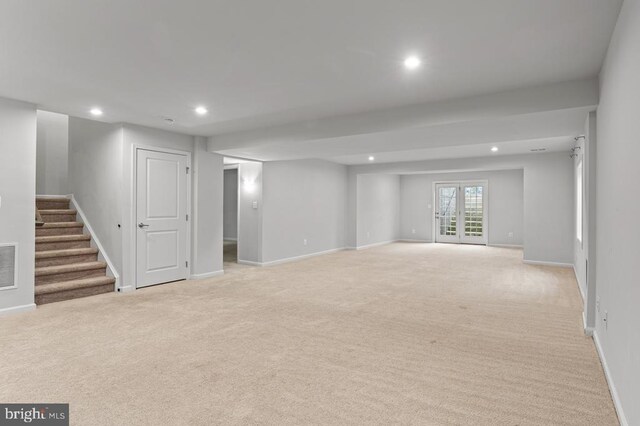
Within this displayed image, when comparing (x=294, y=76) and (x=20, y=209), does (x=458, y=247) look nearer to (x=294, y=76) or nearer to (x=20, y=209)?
(x=294, y=76)

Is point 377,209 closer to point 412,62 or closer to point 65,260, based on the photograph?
point 65,260

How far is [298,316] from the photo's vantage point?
4.21 metres

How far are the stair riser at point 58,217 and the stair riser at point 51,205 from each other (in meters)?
0.31

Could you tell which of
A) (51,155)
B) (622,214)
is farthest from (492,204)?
(51,155)

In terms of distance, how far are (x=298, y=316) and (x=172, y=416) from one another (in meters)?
2.10

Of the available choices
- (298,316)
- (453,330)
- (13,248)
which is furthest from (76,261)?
(453,330)

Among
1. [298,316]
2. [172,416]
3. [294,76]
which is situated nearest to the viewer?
[172,416]

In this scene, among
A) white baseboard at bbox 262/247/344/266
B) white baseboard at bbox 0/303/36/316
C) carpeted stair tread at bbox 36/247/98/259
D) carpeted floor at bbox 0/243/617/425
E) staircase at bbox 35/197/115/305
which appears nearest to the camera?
carpeted floor at bbox 0/243/617/425

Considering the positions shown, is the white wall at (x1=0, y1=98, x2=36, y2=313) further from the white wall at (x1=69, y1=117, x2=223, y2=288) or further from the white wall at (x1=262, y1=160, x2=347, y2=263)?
the white wall at (x1=262, y1=160, x2=347, y2=263)

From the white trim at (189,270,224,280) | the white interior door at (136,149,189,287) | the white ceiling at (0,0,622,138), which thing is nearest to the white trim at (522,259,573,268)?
the white ceiling at (0,0,622,138)

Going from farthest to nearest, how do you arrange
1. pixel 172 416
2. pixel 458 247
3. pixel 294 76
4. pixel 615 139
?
pixel 458 247, pixel 294 76, pixel 615 139, pixel 172 416

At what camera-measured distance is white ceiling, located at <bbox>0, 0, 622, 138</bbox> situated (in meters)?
2.36

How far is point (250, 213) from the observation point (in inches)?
311

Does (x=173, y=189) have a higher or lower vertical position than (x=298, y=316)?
higher
